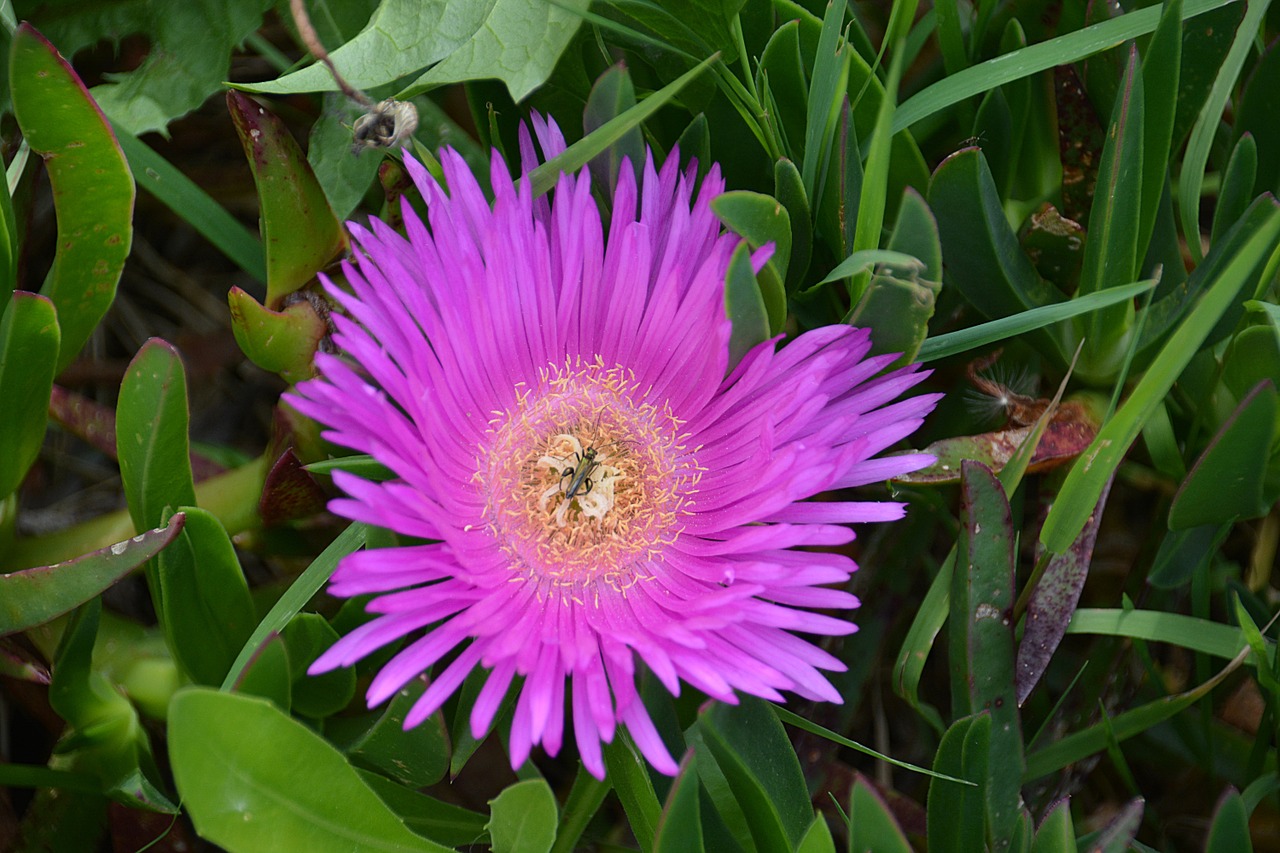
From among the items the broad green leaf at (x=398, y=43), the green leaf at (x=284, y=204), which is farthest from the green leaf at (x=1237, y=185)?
the green leaf at (x=284, y=204)

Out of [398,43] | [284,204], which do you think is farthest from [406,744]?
[398,43]

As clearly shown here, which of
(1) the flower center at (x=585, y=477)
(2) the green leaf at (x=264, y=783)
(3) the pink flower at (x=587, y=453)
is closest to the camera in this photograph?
(2) the green leaf at (x=264, y=783)

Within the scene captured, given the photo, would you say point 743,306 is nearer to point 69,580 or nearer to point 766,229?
point 766,229

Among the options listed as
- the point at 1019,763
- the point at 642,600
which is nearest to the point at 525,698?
the point at 642,600

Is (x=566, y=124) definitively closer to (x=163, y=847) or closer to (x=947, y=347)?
(x=947, y=347)

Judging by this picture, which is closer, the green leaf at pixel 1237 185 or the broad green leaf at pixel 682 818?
the broad green leaf at pixel 682 818

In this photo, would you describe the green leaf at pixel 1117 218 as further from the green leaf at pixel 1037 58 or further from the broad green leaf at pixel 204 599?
the broad green leaf at pixel 204 599
